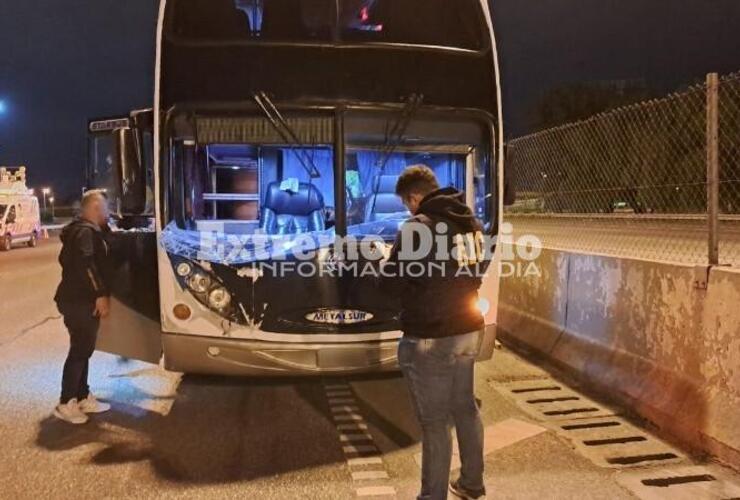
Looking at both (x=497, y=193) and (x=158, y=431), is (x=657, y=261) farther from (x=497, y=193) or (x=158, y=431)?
(x=158, y=431)

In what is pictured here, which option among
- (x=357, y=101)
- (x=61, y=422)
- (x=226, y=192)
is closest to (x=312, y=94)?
(x=357, y=101)

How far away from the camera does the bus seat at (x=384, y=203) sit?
5555 mm

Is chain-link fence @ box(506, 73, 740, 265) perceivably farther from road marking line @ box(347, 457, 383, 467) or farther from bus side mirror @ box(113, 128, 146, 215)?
bus side mirror @ box(113, 128, 146, 215)

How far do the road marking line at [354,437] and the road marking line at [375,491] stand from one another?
0.90 metres

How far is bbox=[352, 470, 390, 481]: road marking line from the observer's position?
432 cm

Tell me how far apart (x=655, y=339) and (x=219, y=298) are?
3.26 meters

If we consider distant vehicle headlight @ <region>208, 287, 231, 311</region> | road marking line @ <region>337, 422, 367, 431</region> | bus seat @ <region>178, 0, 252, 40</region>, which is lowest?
road marking line @ <region>337, 422, 367, 431</region>

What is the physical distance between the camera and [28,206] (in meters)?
31.1

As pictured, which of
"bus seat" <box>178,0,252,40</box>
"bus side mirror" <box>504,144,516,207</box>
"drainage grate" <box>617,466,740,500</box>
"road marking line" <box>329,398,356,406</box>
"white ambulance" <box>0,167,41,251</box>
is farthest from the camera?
"white ambulance" <box>0,167,41,251</box>

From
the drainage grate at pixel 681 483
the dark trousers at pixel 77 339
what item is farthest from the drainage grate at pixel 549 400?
the dark trousers at pixel 77 339

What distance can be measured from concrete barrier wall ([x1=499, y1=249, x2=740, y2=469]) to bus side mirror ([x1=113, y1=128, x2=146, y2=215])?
391 centimetres

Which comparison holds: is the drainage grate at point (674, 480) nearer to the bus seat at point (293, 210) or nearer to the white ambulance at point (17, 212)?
the bus seat at point (293, 210)

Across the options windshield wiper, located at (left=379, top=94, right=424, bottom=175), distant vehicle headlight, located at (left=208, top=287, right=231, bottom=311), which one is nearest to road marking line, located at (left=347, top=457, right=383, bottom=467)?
distant vehicle headlight, located at (left=208, top=287, right=231, bottom=311)

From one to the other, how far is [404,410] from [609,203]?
3644 millimetres
